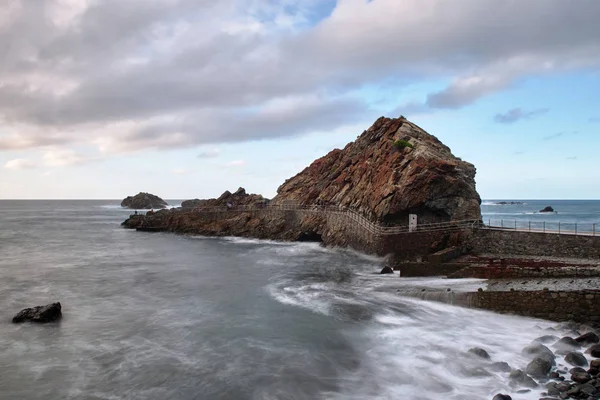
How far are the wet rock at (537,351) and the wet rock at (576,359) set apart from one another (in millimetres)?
424

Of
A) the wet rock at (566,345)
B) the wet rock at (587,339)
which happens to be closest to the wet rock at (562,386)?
the wet rock at (566,345)

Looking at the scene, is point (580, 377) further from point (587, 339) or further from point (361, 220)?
point (361, 220)

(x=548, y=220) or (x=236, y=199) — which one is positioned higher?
(x=236, y=199)

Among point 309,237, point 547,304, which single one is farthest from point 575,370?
point 309,237

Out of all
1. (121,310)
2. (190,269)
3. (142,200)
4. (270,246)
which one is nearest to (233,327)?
(121,310)

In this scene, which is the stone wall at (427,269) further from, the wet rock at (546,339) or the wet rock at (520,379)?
the wet rock at (520,379)

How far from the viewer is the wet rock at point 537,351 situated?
1327 cm

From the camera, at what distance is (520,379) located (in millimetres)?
12133

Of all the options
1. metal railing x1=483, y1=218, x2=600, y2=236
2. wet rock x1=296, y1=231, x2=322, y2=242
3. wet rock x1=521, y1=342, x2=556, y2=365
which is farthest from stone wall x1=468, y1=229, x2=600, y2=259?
wet rock x1=296, y1=231, x2=322, y2=242

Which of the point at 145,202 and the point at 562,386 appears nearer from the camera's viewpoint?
the point at 562,386

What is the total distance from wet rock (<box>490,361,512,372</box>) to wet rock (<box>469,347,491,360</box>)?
2.19 feet

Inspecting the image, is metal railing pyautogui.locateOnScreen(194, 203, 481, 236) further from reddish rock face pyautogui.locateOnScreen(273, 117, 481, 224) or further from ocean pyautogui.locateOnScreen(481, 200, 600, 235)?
ocean pyautogui.locateOnScreen(481, 200, 600, 235)

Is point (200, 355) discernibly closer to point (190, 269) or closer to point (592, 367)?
point (592, 367)

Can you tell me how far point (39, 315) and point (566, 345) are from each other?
2167cm
